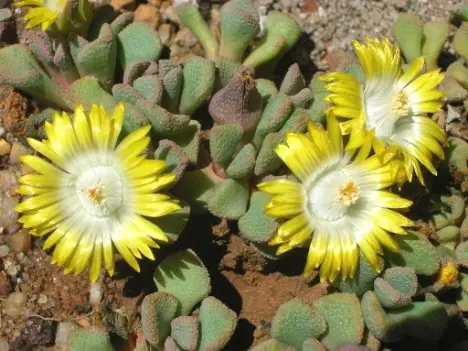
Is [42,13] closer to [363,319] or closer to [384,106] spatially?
[384,106]

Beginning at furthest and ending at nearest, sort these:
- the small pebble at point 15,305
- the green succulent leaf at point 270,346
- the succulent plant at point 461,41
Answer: the succulent plant at point 461,41
the small pebble at point 15,305
the green succulent leaf at point 270,346

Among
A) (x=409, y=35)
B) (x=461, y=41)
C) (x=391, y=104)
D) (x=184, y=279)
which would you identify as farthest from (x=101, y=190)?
(x=461, y=41)

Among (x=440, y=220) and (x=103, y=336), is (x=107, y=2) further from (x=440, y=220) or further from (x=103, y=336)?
(x=440, y=220)

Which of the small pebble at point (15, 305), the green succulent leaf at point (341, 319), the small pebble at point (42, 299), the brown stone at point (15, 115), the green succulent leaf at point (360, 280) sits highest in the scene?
the brown stone at point (15, 115)

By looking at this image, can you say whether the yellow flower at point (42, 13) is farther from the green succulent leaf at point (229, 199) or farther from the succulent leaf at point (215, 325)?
the succulent leaf at point (215, 325)

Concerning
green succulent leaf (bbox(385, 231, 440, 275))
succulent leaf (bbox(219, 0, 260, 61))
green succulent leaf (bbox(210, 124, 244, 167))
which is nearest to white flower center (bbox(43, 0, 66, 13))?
succulent leaf (bbox(219, 0, 260, 61))

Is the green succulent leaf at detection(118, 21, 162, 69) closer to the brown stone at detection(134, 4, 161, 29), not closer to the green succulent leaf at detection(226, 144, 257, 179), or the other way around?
the brown stone at detection(134, 4, 161, 29)

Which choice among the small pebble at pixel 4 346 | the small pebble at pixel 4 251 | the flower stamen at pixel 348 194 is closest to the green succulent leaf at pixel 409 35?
the flower stamen at pixel 348 194
